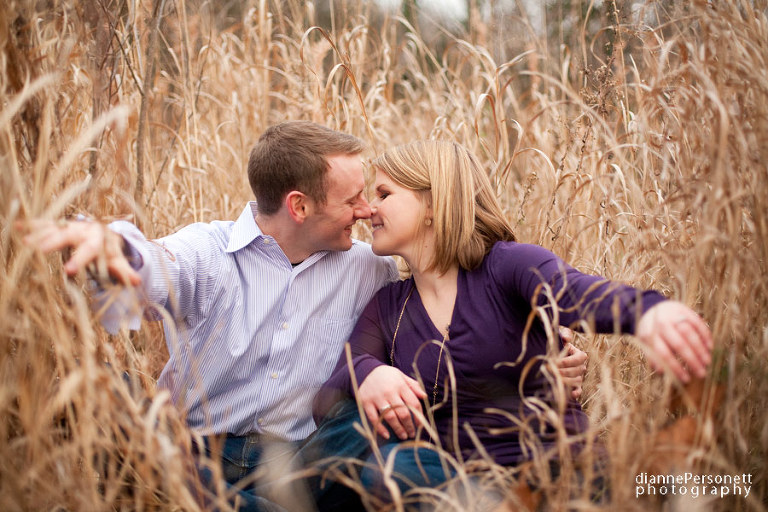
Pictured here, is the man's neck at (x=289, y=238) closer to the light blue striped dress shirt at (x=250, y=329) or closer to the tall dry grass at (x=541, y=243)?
the light blue striped dress shirt at (x=250, y=329)

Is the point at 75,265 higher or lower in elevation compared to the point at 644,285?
higher

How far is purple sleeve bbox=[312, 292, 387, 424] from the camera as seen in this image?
1748 millimetres

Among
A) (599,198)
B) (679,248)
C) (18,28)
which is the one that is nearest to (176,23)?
(18,28)

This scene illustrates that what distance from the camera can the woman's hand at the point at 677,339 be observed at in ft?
4.00

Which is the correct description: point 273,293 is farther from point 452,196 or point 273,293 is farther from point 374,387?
point 452,196

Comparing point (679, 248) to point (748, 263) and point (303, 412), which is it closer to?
point (748, 263)

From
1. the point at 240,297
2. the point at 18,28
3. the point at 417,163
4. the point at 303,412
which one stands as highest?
the point at 18,28

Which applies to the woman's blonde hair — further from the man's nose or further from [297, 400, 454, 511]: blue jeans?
[297, 400, 454, 511]: blue jeans

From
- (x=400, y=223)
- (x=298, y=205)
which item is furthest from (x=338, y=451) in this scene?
(x=298, y=205)

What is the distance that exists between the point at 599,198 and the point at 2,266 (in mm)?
1879

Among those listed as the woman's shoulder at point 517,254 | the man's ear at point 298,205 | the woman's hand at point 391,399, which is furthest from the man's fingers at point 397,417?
the man's ear at point 298,205

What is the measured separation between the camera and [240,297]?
75.0 inches

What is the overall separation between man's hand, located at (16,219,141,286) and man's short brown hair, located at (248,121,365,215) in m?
0.78

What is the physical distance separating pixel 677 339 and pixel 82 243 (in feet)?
4.02
